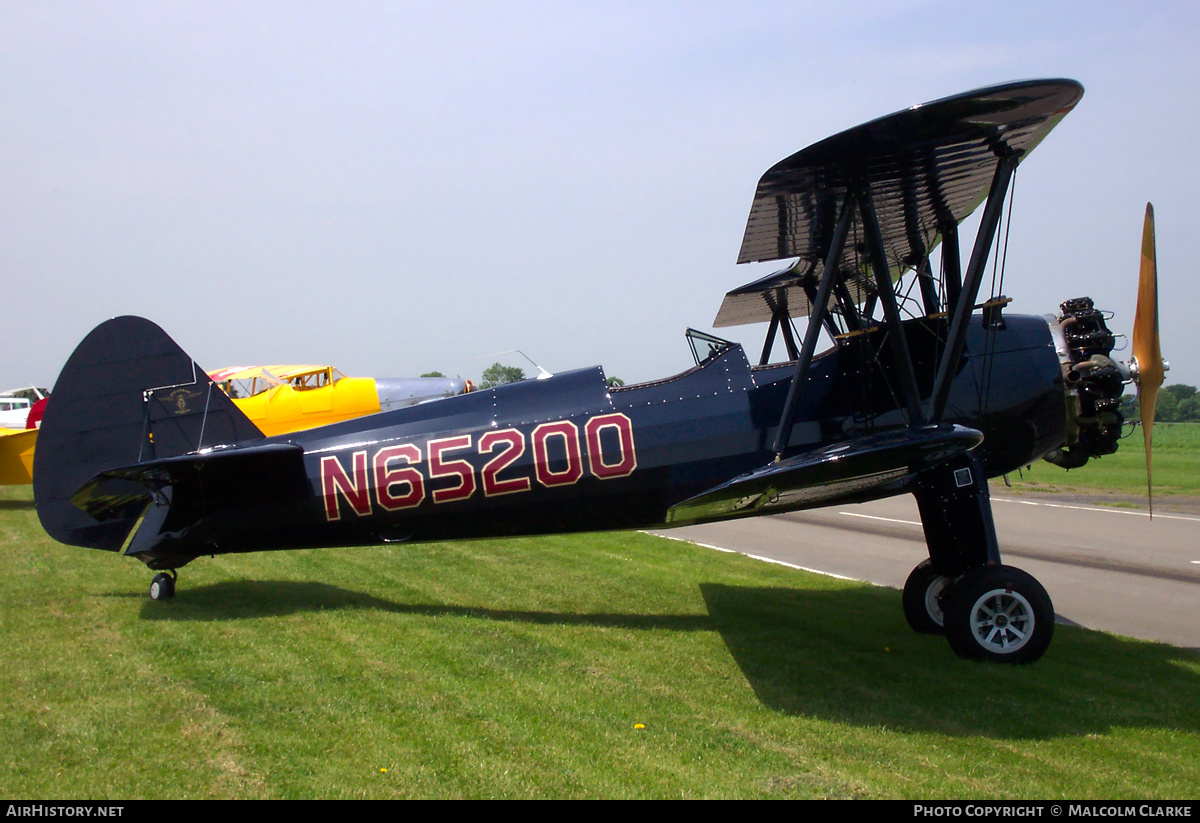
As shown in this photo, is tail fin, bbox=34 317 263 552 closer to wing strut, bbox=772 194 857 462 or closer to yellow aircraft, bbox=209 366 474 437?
wing strut, bbox=772 194 857 462

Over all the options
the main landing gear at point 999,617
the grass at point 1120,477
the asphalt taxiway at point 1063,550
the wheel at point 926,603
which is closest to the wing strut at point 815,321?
the main landing gear at point 999,617

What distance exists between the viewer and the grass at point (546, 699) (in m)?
4.03

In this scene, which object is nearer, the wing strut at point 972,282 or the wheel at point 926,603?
the wing strut at point 972,282

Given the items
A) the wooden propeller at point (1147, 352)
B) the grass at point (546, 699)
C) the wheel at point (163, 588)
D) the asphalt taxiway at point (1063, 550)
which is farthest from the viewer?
the asphalt taxiway at point (1063, 550)

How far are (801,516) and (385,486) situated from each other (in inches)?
439

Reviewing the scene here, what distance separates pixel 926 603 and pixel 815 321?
274 cm

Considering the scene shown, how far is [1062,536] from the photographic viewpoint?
1333cm

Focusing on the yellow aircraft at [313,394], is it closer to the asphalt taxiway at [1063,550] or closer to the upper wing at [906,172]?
the asphalt taxiway at [1063,550]

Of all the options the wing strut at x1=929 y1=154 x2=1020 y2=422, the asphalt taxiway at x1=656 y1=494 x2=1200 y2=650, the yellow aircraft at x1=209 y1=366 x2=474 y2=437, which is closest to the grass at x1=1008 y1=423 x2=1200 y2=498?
the asphalt taxiway at x1=656 y1=494 x2=1200 y2=650

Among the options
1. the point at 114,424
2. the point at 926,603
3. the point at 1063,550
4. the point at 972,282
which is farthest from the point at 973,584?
the point at 1063,550

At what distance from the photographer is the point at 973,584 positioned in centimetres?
597

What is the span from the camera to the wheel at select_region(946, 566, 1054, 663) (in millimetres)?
5902

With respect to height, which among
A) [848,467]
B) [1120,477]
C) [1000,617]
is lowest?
[1120,477]

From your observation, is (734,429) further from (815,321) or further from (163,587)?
(163,587)
